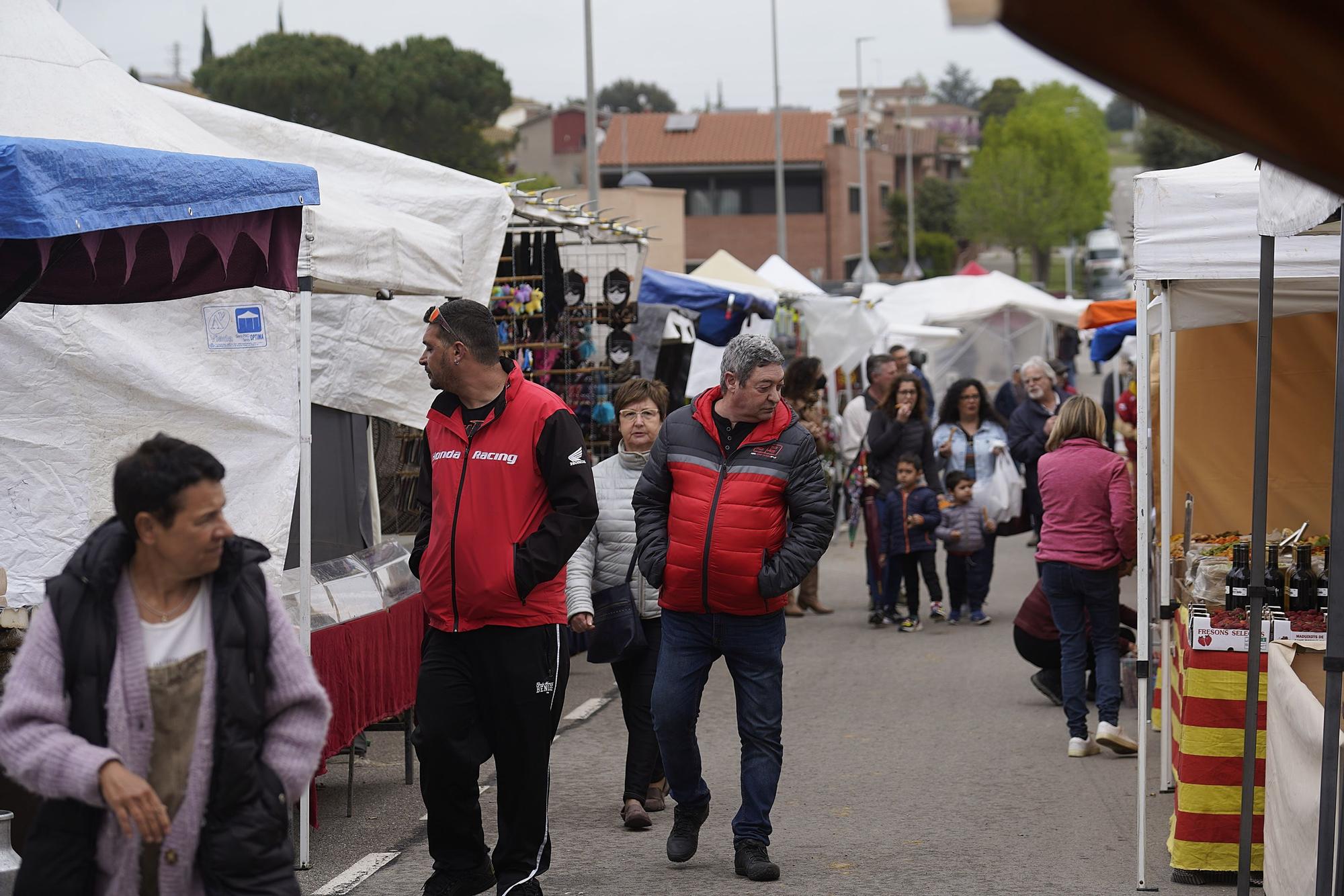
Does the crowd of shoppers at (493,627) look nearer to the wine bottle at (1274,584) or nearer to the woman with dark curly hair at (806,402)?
the wine bottle at (1274,584)

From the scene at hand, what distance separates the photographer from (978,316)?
26.9 m

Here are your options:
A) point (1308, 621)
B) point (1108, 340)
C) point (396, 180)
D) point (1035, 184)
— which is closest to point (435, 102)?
point (1035, 184)

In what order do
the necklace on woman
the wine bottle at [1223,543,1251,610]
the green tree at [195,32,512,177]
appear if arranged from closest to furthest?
the necklace on woman, the wine bottle at [1223,543,1251,610], the green tree at [195,32,512,177]

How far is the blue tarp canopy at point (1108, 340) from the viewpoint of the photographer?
43.3 feet

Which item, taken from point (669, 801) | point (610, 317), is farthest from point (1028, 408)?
point (669, 801)

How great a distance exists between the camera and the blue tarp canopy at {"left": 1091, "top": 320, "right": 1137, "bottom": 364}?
13.2 metres

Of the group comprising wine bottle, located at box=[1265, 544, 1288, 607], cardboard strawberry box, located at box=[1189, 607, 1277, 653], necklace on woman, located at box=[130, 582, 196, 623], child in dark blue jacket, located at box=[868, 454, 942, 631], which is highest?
necklace on woman, located at box=[130, 582, 196, 623]

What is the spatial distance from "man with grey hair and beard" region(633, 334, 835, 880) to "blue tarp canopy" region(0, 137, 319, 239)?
5.61 ft

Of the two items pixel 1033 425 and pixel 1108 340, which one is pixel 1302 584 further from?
pixel 1108 340

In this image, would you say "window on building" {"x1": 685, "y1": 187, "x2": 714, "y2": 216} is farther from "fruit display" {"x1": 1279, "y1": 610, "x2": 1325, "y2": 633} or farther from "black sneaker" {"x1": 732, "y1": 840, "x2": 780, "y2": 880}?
"black sneaker" {"x1": 732, "y1": 840, "x2": 780, "y2": 880}

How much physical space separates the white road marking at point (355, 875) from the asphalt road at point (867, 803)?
0.04 meters

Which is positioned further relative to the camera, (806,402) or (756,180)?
(756,180)

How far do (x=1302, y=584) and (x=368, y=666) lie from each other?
156 inches

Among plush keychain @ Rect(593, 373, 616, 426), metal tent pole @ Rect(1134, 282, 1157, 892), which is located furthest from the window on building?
metal tent pole @ Rect(1134, 282, 1157, 892)
